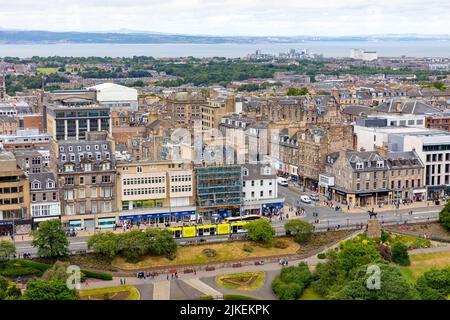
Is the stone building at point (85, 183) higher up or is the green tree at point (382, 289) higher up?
the stone building at point (85, 183)

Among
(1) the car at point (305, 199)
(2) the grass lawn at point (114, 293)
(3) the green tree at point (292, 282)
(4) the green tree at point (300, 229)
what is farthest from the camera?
(1) the car at point (305, 199)

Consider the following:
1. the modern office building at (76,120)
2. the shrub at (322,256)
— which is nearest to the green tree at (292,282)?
the shrub at (322,256)

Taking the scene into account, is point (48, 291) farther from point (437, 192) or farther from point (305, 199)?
point (437, 192)

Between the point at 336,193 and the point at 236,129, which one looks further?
the point at 236,129

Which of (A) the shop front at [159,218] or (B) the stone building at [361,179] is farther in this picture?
(B) the stone building at [361,179]

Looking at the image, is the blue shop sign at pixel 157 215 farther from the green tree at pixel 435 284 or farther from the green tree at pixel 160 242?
the green tree at pixel 435 284
